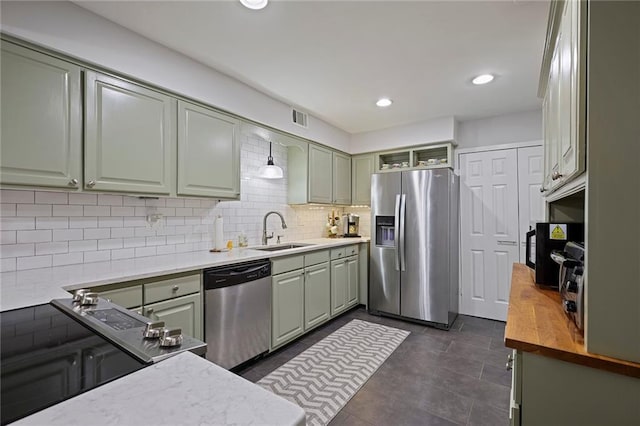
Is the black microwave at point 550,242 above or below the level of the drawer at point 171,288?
above

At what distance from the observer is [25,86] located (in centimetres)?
159

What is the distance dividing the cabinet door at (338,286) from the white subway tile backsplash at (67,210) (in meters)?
2.40

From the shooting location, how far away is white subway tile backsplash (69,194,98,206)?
1.99 m

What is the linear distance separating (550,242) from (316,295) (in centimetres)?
215

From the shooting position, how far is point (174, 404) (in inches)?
20.3

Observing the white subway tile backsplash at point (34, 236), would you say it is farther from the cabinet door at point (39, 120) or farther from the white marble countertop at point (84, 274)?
the cabinet door at point (39, 120)

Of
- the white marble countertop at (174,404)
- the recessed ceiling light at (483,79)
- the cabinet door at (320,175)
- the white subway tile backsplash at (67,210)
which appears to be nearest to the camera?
the white marble countertop at (174,404)

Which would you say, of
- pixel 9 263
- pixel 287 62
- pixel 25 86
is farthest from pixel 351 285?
pixel 25 86

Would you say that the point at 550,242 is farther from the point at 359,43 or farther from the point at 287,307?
the point at 287,307

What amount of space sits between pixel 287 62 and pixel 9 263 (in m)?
2.31

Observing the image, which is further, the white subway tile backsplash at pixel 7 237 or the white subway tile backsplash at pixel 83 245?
the white subway tile backsplash at pixel 83 245

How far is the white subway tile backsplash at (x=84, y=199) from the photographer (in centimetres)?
199

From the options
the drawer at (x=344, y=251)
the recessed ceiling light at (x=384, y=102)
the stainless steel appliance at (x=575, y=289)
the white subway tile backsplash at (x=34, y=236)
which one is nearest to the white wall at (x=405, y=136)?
the recessed ceiling light at (x=384, y=102)

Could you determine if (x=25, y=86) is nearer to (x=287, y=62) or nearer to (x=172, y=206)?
Answer: (x=172, y=206)
